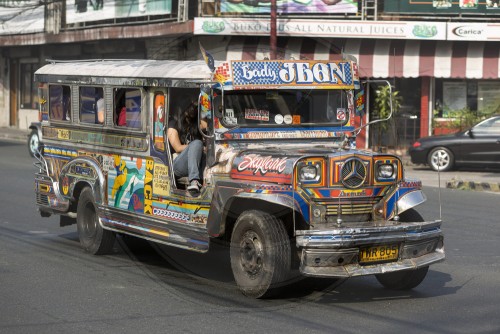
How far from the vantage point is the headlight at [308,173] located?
7.73m

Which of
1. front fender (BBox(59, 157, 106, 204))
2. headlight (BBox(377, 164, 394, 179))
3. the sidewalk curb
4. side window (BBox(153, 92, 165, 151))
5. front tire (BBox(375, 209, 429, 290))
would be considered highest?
side window (BBox(153, 92, 165, 151))

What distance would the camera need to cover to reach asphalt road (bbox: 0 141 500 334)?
7105 millimetres

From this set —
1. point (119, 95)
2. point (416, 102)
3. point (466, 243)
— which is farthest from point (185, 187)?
point (416, 102)

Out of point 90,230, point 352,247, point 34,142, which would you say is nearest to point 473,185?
A: point 90,230

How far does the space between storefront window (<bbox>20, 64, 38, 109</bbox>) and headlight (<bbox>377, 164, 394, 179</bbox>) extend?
3363 centimetres

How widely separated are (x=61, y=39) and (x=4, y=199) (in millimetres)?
19954

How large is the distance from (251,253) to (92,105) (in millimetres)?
3563

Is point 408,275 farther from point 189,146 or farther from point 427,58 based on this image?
point 427,58

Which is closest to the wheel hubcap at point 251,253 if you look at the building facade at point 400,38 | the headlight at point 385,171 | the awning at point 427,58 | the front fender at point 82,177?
the headlight at point 385,171

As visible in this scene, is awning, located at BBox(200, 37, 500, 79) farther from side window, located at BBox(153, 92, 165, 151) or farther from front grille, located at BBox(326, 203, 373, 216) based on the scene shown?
front grille, located at BBox(326, 203, 373, 216)

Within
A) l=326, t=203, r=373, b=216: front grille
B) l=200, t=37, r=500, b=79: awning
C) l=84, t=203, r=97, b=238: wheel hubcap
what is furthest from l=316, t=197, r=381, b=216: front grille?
l=200, t=37, r=500, b=79: awning

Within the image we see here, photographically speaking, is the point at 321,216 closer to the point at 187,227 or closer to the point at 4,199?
the point at 187,227

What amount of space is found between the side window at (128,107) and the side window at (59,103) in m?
1.25

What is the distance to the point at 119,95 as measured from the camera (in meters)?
10.1
